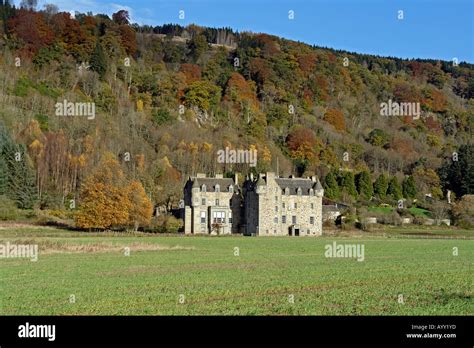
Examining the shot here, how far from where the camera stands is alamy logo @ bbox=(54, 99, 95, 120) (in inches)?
4136

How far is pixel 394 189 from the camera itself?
111 metres

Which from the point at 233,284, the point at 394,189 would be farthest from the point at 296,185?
the point at 233,284

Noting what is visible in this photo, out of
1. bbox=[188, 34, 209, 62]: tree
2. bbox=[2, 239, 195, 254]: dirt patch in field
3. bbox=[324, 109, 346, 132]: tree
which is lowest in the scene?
bbox=[2, 239, 195, 254]: dirt patch in field

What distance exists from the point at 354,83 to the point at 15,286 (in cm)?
18413

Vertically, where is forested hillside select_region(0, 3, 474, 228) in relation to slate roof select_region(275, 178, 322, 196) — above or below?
above

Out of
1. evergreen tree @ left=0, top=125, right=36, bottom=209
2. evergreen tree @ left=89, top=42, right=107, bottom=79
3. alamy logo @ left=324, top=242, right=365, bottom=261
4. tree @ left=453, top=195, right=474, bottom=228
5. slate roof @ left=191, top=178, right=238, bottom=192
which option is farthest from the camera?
evergreen tree @ left=89, top=42, right=107, bottom=79

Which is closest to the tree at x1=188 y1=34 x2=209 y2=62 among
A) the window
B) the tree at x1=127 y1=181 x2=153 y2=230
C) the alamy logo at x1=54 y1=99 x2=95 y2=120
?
the alamy logo at x1=54 y1=99 x2=95 y2=120

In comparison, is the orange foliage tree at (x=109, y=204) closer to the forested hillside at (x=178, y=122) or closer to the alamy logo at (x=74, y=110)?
the forested hillside at (x=178, y=122)

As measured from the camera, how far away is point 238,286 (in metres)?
23.5

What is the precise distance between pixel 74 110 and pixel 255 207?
42.5m
